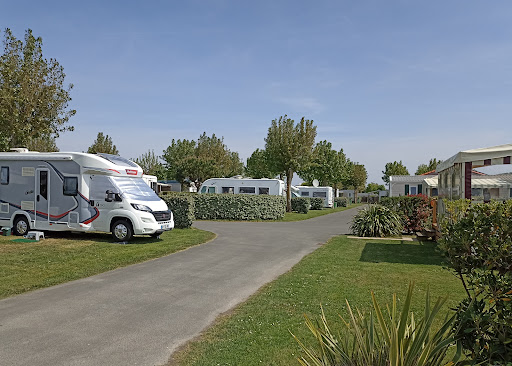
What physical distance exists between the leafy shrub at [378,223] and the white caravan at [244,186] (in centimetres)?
1400

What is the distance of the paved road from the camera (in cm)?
441

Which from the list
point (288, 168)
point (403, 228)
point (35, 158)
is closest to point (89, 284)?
point (35, 158)

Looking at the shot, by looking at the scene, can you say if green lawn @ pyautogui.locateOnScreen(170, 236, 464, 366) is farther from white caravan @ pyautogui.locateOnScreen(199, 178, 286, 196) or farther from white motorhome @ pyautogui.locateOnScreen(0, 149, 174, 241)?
white caravan @ pyautogui.locateOnScreen(199, 178, 286, 196)

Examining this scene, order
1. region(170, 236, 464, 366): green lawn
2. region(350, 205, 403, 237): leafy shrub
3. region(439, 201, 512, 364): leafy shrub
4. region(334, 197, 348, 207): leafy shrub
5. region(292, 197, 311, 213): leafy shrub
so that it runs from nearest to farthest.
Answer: region(439, 201, 512, 364): leafy shrub, region(170, 236, 464, 366): green lawn, region(350, 205, 403, 237): leafy shrub, region(292, 197, 311, 213): leafy shrub, region(334, 197, 348, 207): leafy shrub

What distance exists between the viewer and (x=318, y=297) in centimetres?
641

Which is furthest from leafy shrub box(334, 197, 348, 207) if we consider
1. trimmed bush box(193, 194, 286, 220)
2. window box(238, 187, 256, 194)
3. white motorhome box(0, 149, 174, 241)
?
white motorhome box(0, 149, 174, 241)

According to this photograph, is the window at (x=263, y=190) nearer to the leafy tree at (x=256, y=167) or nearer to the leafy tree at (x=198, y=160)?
the leafy tree at (x=198, y=160)

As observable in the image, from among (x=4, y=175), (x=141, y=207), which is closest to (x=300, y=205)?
(x=141, y=207)

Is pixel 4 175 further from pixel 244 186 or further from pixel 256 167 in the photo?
pixel 256 167

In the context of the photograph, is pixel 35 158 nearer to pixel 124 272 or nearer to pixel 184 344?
pixel 124 272

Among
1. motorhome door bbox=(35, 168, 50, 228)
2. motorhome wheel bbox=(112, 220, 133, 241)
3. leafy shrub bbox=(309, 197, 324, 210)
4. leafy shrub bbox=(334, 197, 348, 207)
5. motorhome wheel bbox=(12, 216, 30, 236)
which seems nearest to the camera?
motorhome wheel bbox=(112, 220, 133, 241)

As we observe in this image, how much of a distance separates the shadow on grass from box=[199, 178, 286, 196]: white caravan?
1670 centimetres

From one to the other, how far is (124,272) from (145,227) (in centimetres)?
404

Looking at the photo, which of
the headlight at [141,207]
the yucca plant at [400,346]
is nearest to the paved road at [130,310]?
the yucca plant at [400,346]
